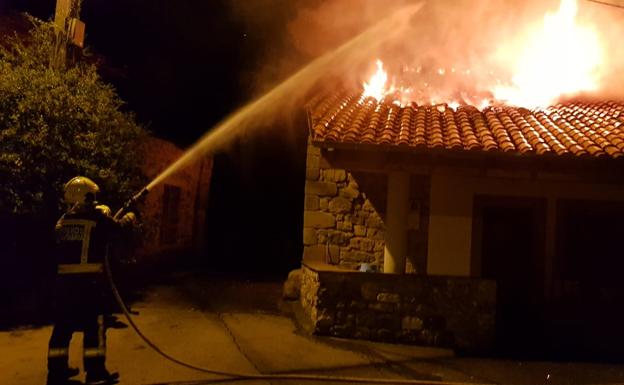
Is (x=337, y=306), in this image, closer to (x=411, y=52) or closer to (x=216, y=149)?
(x=411, y=52)

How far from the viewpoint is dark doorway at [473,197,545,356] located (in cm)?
801

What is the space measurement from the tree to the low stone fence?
415 cm

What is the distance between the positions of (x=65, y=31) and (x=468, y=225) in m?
7.36

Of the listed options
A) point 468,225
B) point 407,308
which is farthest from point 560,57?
point 407,308

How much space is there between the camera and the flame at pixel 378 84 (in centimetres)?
1153

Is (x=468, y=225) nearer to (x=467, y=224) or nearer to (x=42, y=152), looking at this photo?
(x=467, y=224)

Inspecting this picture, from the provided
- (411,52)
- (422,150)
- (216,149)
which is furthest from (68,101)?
(216,149)

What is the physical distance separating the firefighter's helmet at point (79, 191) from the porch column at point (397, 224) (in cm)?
460

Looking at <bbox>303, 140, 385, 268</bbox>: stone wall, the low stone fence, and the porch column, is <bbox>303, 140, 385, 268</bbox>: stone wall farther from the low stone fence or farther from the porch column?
the low stone fence

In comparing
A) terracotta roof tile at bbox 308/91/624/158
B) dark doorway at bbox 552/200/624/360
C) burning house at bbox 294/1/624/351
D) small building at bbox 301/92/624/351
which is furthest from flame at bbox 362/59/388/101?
dark doorway at bbox 552/200/624/360

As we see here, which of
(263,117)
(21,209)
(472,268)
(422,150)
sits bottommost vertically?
(472,268)

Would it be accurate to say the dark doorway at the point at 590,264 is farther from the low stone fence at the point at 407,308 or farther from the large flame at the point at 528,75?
the large flame at the point at 528,75

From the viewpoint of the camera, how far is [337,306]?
22.7 feet

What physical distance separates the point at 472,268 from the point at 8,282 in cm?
782
